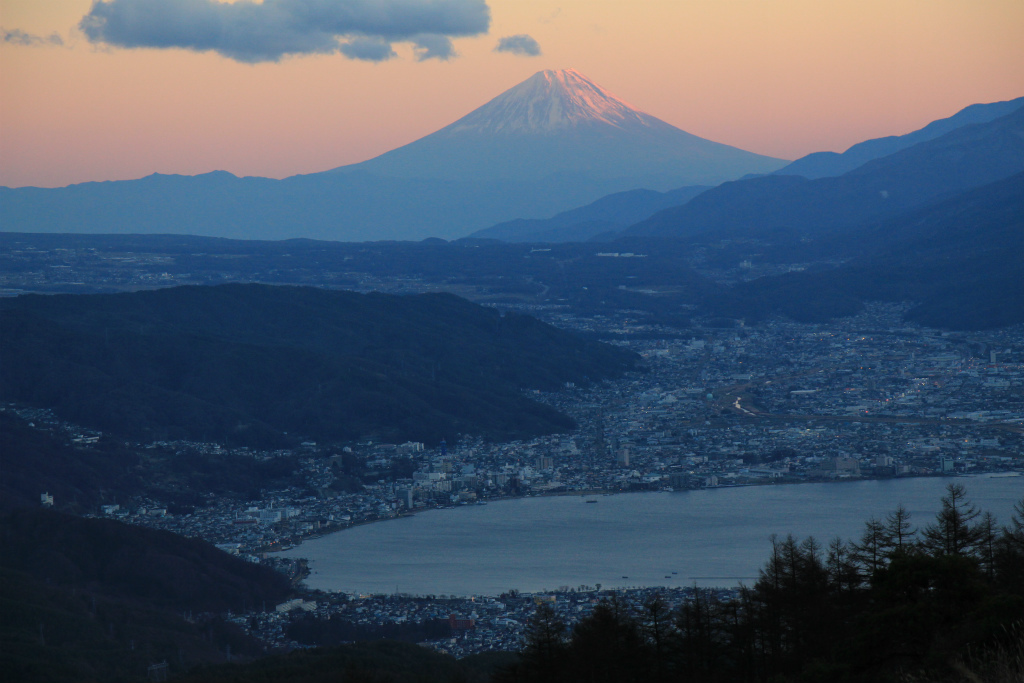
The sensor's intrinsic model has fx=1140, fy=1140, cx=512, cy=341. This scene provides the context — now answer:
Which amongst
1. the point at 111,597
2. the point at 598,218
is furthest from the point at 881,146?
the point at 111,597

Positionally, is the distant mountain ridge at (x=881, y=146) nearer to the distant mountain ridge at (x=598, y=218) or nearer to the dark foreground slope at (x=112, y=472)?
the distant mountain ridge at (x=598, y=218)

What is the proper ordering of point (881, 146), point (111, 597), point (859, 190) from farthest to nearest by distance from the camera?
point (881, 146) < point (859, 190) < point (111, 597)

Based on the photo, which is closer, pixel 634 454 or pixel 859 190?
pixel 634 454

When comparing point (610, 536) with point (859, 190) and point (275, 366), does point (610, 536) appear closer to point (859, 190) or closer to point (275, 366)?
point (275, 366)

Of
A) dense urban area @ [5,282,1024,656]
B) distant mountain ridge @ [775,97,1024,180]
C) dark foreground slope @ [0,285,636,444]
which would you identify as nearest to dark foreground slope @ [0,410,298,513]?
dense urban area @ [5,282,1024,656]

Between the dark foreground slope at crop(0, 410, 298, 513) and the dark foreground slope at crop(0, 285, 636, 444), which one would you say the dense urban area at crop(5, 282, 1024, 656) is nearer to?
the dark foreground slope at crop(0, 410, 298, 513)

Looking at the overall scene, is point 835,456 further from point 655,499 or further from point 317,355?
point 317,355

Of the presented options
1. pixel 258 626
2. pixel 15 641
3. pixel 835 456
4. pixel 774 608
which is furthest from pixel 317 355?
pixel 774 608
